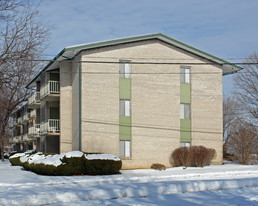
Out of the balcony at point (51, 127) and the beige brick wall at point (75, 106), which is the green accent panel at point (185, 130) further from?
the balcony at point (51, 127)

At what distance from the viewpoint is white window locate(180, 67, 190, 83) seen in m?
31.7

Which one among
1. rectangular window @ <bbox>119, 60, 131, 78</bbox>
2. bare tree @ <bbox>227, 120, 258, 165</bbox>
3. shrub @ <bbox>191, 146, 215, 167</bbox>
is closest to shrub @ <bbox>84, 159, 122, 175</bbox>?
rectangular window @ <bbox>119, 60, 131, 78</bbox>

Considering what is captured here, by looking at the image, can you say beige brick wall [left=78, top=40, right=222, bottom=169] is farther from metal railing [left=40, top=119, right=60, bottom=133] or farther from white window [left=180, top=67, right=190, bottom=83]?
metal railing [left=40, top=119, right=60, bottom=133]

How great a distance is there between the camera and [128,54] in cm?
2978

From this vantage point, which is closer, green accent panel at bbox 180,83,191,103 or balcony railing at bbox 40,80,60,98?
green accent panel at bbox 180,83,191,103

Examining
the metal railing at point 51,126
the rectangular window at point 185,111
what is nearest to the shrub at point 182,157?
the rectangular window at point 185,111

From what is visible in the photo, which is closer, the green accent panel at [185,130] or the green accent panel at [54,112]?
the green accent panel at [185,130]

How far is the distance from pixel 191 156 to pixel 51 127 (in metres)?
11.5

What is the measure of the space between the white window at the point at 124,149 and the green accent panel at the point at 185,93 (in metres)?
5.79

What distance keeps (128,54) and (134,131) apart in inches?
229

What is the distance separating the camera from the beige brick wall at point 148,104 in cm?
2833

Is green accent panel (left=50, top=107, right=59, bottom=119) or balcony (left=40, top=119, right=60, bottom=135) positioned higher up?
green accent panel (left=50, top=107, right=59, bottom=119)

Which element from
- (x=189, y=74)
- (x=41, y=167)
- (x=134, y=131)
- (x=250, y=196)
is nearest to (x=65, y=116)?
(x=134, y=131)

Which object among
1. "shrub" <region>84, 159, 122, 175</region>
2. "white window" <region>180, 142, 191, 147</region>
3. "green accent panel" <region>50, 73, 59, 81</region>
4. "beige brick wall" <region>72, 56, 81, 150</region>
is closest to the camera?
"shrub" <region>84, 159, 122, 175</region>
